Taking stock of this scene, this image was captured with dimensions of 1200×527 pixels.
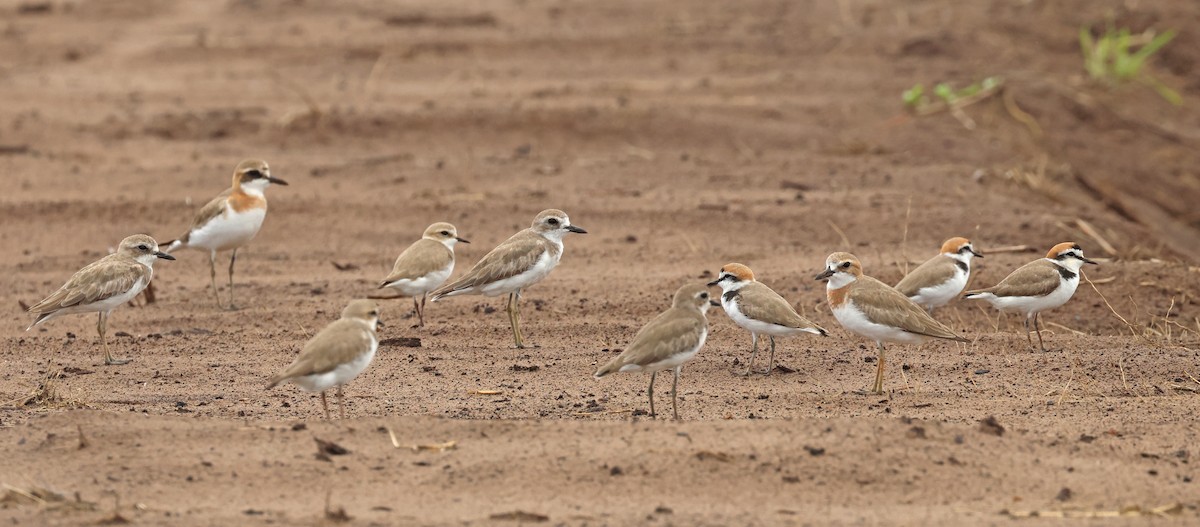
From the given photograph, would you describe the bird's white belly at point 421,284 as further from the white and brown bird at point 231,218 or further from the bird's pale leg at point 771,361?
the bird's pale leg at point 771,361

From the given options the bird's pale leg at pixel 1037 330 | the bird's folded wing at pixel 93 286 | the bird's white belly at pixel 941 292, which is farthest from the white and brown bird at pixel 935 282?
the bird's folded wing at pixel 93 286

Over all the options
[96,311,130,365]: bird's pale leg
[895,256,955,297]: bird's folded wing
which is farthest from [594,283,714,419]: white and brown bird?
[96,311,130,365]: bird's pale leg

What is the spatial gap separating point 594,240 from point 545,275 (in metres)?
2.93

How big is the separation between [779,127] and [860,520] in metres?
10.8

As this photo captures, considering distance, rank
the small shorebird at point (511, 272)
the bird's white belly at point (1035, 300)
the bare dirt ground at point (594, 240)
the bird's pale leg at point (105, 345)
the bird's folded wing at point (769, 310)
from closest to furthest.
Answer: the bare dirt ground at point (594, 240) → the bird's folded wing at point (769, 310) → the bird's pale leg at point (105, 345) → the bird's white belly at point (1035, 300) → the small shorebird at point (511, 272)

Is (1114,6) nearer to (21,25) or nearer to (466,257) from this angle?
(466,257)

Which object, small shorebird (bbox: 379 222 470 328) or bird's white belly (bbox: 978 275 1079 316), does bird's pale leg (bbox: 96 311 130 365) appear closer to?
small shorebird (bbox: 379 222 470 328)

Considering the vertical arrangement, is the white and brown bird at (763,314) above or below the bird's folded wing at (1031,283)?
below

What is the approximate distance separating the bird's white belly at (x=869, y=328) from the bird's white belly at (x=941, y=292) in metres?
0.87

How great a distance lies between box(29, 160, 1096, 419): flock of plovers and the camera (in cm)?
837

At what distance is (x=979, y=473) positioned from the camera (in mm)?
7480

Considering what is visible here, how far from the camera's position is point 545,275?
10914 millimetres

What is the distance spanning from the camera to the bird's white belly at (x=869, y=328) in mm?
9359

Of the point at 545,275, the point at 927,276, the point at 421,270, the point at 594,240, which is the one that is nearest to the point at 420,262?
the point at 421,270
